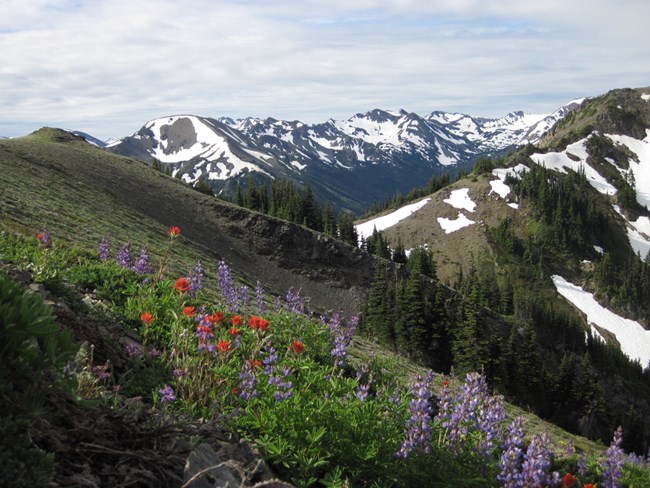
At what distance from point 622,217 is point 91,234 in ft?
633

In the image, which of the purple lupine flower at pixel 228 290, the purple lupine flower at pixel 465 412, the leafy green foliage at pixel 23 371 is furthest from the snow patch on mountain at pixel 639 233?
the leafy green foliage at pixel 23 371

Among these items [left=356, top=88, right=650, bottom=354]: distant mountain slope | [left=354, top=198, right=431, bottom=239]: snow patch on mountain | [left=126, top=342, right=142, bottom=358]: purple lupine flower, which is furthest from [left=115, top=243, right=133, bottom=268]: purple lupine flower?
[left=354, top=198, right=431, bottom=239]: snow patch on mountain

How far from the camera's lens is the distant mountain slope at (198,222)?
57625 mm

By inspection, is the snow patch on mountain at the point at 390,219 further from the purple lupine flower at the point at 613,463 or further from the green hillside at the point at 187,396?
the purple lupine flower at the point at 613,463

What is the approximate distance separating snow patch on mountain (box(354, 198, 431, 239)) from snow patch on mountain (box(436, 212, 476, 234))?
14087 mm

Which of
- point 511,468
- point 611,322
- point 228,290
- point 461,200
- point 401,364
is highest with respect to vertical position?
point 461,200

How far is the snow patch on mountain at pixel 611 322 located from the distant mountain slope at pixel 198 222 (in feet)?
267

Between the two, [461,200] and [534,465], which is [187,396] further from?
[461,200]

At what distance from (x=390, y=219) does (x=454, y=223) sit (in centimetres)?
2535

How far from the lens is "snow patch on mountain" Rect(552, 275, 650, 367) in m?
124

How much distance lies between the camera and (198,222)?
76.9 m

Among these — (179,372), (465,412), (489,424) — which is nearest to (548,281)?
(489,424)

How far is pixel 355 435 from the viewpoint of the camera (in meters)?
5.24

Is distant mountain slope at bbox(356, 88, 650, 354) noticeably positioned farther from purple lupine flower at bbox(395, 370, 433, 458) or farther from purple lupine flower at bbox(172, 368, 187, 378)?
purple lupine flower at bbox(172, 368, 187, 378)
